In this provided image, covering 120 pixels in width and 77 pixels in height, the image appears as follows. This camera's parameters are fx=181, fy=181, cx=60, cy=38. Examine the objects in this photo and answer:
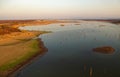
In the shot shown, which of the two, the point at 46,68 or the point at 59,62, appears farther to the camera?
the point at 59,62

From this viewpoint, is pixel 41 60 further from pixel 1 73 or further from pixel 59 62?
pixel 1 73

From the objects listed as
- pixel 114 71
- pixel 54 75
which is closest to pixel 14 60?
pixel 54 75

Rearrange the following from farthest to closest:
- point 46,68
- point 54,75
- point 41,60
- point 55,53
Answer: point 55,53 < point 41,60 < point 46,68 < point 54,75

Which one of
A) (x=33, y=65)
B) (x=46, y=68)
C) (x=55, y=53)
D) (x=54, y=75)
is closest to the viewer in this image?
(x=54, y=75)

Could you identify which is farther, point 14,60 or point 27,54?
point 27,54

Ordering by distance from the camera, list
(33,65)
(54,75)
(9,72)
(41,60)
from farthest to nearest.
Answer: (41,60)
(33,65)
(9,72)
(54,75)

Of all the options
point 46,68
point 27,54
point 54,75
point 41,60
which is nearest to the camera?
point 54,75

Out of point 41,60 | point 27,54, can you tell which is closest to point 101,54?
point 41,60

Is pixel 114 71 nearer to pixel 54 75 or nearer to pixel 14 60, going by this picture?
pixel 54 75
